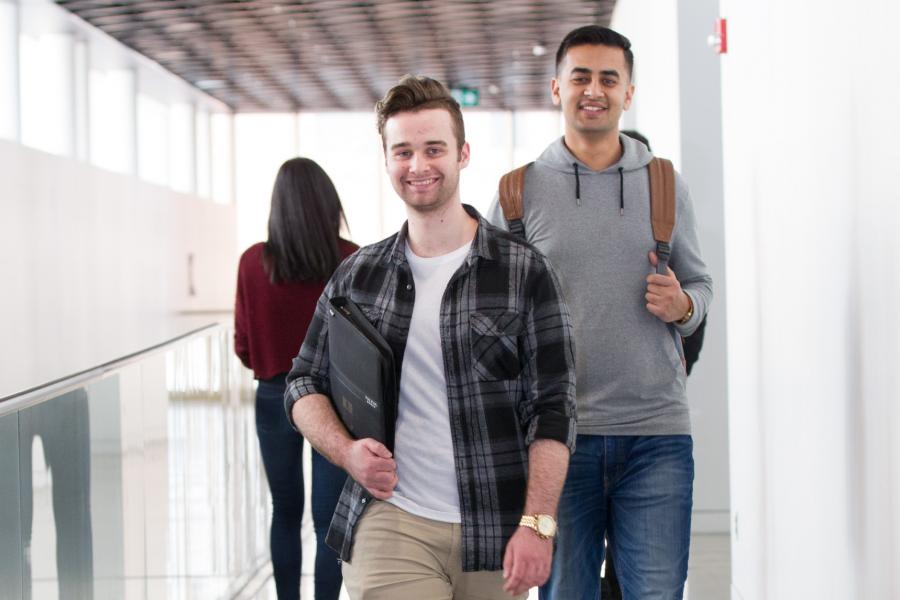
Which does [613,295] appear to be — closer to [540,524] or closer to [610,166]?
[610,166]

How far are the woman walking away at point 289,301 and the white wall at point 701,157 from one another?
1.94m

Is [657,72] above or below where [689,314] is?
above

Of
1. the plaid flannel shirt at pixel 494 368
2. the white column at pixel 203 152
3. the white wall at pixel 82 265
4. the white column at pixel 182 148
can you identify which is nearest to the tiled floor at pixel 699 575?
the plaid flannel shirt at pixel 494 368

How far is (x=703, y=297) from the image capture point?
7.52 feet

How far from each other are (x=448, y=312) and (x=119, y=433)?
142cm

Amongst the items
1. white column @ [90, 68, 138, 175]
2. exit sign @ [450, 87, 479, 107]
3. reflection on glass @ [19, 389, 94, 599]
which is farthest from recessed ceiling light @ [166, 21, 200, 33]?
reflection on glass @ [19, 389, 94, 599]

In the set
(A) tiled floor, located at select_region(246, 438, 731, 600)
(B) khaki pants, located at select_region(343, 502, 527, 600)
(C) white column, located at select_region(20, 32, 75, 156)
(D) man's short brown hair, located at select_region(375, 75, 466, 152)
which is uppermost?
(C) white column, located at select_region(20, 32, 75, 156)

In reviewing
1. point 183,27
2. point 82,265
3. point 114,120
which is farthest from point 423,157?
point 114,120

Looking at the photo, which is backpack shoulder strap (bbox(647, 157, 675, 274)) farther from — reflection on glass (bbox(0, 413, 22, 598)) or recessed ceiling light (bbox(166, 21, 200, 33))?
recessed ceiling light (bbox(166, 21, 200, 33))

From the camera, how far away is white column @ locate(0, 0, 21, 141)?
8148 millimetres

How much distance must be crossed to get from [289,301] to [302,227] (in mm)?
251

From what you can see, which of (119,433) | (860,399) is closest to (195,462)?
(119,433)

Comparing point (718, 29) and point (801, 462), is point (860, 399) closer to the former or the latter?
point (801, 462)

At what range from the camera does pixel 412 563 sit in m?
1.80
